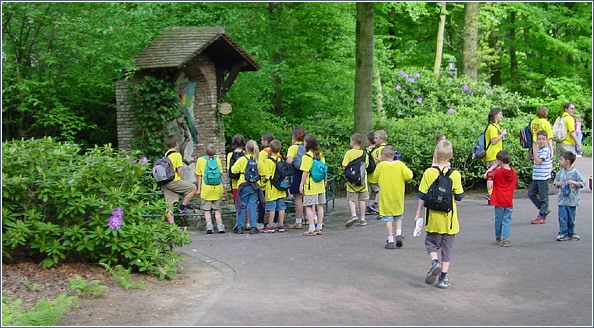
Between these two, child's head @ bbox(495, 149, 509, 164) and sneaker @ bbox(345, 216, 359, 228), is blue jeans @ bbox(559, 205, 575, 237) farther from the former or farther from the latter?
sneaker @ bbox(345, 216, 359, 228)

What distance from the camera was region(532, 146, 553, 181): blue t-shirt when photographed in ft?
42.9

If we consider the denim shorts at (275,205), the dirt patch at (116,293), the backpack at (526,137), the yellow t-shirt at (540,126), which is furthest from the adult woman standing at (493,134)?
the dirt patch at (116,293)

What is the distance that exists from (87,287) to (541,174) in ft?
25.8

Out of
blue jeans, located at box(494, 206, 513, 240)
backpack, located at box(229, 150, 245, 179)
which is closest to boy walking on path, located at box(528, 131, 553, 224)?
blue jeans, located at box(494, 206, 513, 240)

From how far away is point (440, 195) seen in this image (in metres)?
9.34

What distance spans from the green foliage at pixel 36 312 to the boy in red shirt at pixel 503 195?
6406mm

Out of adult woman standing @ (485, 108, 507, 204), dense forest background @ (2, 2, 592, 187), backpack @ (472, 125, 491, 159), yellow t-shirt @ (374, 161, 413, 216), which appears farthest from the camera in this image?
dense forest background @ (2, 2, 592, 187)

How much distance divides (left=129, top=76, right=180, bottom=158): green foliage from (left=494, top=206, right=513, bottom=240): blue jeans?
26.2ft

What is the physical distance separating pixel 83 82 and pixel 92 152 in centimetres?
720

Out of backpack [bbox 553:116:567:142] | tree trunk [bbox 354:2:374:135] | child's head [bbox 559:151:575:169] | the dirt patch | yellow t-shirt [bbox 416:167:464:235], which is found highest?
tree trunk [bbox 354:2:374:135]

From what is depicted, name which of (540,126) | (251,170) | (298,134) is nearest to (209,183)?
(251,170)

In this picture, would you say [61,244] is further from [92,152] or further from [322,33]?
[322,33]

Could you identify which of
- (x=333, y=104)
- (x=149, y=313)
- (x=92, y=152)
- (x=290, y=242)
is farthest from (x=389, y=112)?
(x=149, y=313)

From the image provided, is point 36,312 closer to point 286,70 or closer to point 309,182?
point 309,182
